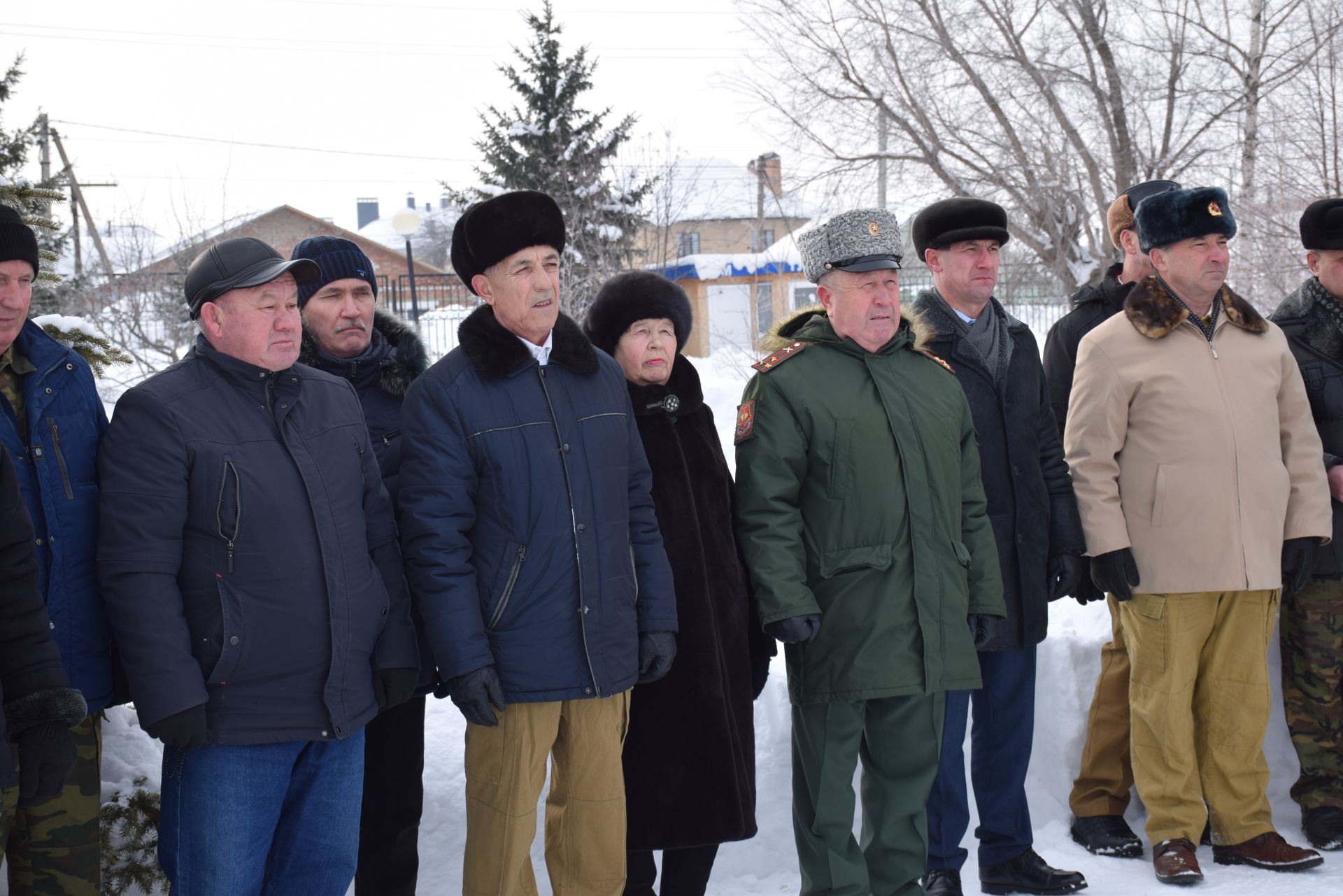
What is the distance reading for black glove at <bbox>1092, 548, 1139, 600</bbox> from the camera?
3676 mm

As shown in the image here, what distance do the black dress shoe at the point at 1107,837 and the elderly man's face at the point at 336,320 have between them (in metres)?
3.14

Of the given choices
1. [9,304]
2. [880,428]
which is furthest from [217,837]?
[880,428]

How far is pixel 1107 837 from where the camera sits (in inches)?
156

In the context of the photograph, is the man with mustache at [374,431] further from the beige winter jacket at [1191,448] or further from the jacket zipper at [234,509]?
the beige winter jacket at [1191,448]

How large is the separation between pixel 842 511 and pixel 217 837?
1.86 meters

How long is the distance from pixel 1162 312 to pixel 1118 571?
3.01 ft

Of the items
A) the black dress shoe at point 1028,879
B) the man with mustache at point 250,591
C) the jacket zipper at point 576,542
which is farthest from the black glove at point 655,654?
the black dress shoe at point 1028,879

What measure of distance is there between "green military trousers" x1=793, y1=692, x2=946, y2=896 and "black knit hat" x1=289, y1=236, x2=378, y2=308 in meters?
1.94

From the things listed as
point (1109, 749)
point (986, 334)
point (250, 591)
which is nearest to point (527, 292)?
point (250, 591)

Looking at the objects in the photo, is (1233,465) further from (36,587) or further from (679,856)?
(36,587)

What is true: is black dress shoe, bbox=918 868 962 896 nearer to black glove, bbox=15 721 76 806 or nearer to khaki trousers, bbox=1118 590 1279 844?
khaki trousers, bbox=1118 590 1279 844

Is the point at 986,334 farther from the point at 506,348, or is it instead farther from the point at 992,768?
the point at 506,348

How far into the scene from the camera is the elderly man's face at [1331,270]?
13.5ft

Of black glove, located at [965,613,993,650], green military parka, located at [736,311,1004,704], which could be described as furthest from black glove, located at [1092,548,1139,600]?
green military parka, located at [736,311,1004,704]
